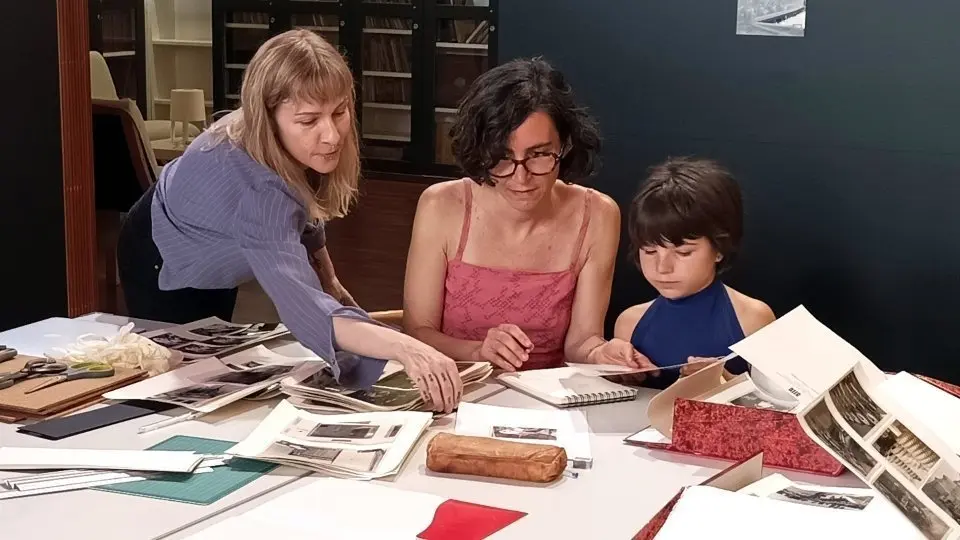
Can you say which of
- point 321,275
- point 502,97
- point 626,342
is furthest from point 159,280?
point 626,342

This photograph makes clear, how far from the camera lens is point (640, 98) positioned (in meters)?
3.26

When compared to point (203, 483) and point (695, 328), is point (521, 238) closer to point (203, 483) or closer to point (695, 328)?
point (695, 328)

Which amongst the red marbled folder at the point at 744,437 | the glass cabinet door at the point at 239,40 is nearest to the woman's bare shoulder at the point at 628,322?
the red marbled folder at the point at 744,437

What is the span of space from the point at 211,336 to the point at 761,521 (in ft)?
4.52

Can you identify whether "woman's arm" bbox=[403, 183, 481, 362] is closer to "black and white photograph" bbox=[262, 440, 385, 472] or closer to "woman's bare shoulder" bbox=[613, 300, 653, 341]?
"woman's bare shoulder" bbox=[613, 300, 653, 341]

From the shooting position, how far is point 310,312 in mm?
2117

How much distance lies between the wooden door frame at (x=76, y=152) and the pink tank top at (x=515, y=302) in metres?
1.97

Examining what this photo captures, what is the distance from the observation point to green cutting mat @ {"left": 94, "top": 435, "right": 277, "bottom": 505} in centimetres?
164

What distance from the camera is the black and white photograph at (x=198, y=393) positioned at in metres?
2.03

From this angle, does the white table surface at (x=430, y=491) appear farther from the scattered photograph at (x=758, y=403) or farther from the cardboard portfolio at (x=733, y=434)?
the scattered photograph at (x=758, y=403)

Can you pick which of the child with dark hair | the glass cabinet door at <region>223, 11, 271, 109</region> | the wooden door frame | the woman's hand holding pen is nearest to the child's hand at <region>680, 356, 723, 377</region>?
the child with dark hair

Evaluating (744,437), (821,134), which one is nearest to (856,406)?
(744,437)

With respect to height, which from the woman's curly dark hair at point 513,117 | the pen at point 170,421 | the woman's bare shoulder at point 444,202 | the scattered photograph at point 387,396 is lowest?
the pen at point 170,421

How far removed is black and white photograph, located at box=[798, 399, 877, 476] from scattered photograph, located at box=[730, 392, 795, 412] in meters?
0.56
